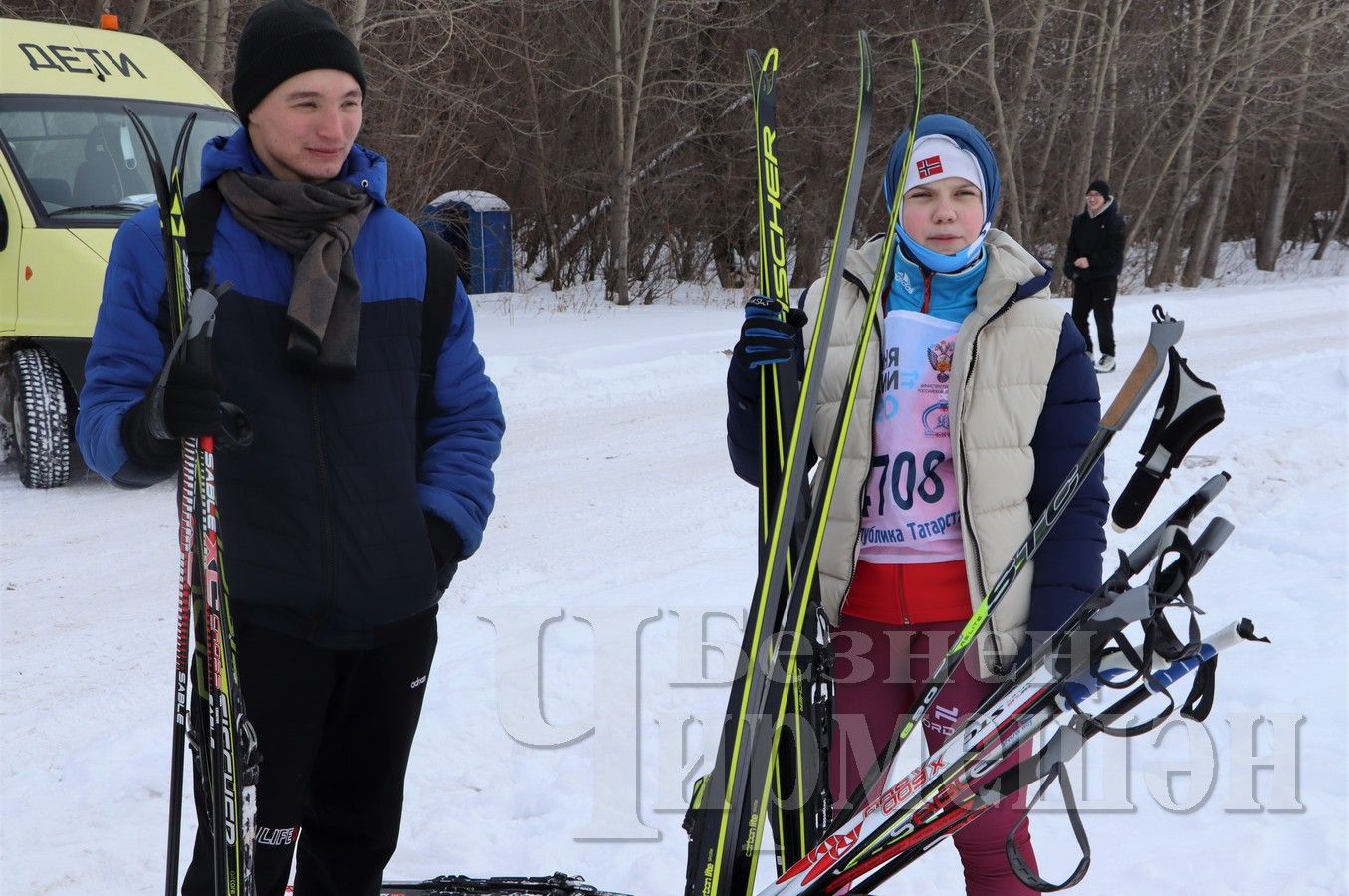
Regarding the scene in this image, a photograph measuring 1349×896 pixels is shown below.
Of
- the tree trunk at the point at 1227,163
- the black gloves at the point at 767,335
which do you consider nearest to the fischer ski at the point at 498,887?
the black gloves at the point at 767,335

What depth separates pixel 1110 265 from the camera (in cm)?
1066

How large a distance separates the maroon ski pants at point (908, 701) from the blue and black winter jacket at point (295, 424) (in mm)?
936

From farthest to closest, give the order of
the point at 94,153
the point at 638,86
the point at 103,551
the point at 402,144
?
1. the point at 638,86
2. the point at 402,144
3. the point at 94,153
4. the point at 103,551

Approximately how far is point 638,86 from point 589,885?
1396 cm

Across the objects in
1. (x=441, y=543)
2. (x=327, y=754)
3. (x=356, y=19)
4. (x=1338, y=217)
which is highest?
(x=356, y=19)

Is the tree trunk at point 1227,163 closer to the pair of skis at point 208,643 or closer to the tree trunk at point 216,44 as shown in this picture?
the tree trunk at point 216,44

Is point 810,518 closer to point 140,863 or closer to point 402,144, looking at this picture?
point 140,863

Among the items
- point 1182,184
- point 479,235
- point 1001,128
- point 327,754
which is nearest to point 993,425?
point 327,754

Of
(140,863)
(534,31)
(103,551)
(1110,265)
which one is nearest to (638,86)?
(534,31)

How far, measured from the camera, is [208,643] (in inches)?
80.2

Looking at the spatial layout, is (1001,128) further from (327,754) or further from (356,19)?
(327,754)

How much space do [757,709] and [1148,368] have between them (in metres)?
0.97

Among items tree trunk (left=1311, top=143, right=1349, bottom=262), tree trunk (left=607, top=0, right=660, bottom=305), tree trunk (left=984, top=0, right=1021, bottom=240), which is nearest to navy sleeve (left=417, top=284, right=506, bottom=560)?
tree trunk (left=607, top=0, right=660, bottom=305)

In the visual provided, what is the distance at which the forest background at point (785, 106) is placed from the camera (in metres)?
16.2
